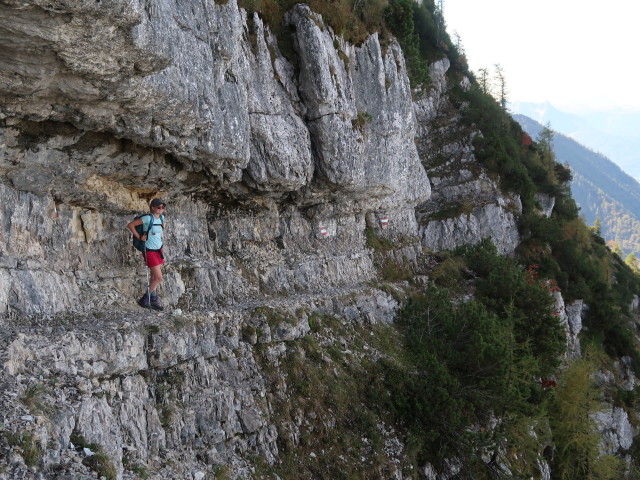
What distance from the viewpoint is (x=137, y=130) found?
37.6 ft

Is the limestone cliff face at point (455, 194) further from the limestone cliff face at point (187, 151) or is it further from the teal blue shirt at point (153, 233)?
the teal blue shirt at point (153, 233)

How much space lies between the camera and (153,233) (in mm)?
11844

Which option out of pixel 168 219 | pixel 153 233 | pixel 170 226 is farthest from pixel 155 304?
pixel 168 219

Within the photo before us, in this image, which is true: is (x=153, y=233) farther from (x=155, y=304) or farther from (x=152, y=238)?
(x=155, y=304)

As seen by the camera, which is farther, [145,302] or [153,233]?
[145,302]

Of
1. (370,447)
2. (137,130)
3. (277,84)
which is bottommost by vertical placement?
(370,447)

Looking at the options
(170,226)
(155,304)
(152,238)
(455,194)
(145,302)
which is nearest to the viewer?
(152,238)

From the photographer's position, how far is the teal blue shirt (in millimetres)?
11781

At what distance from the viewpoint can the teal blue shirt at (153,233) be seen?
11.8 metres

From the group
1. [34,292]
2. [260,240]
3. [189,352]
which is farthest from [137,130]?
[260,240]

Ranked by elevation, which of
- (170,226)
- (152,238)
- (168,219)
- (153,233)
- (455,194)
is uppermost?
(455,194)

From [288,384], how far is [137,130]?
776 cm

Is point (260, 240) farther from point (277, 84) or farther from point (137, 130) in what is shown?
point (137, 130)

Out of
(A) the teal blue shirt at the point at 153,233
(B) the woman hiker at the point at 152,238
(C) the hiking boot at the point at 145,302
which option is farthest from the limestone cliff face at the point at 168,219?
(A) the teal blue shirt at the point at 153,233
